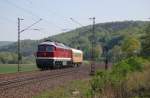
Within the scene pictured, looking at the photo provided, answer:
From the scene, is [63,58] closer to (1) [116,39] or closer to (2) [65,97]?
(2) [65,97]

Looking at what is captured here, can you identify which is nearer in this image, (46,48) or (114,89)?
(114,89)

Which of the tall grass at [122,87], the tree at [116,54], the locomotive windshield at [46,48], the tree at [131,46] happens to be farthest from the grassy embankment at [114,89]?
the tree at [131,46]

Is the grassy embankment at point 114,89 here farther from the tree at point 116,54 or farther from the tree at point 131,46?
the tree at point 131,46

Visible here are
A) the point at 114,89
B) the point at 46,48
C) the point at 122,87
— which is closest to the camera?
the point at 114,89

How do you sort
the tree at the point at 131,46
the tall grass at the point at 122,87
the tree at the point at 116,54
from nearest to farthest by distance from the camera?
the tall grass at the point at 122,87, the tree at the point at 116,54, the tree at the point at 131,46

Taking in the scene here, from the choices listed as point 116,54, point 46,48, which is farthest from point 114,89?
point 116,54

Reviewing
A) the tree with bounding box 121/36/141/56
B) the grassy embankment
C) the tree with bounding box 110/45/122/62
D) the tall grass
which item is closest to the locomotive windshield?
the tree with bounding box 110/45/122/62

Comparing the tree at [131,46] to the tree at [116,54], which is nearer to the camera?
the tree at [116,54]

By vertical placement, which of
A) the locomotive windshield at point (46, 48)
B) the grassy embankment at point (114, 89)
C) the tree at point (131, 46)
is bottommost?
the grassy embankment at point (114, 89)

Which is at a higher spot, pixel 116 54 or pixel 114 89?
pixel 116 54

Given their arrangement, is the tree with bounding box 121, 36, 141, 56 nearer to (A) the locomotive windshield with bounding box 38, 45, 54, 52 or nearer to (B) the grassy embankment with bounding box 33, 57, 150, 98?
(A) the locomotive windshield with bounding box 38, 45, 54, 52

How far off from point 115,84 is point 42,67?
1076 inches

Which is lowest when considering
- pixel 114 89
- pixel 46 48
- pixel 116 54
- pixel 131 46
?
pixel 114 89

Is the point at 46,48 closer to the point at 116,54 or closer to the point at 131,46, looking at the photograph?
the point at 131,46
